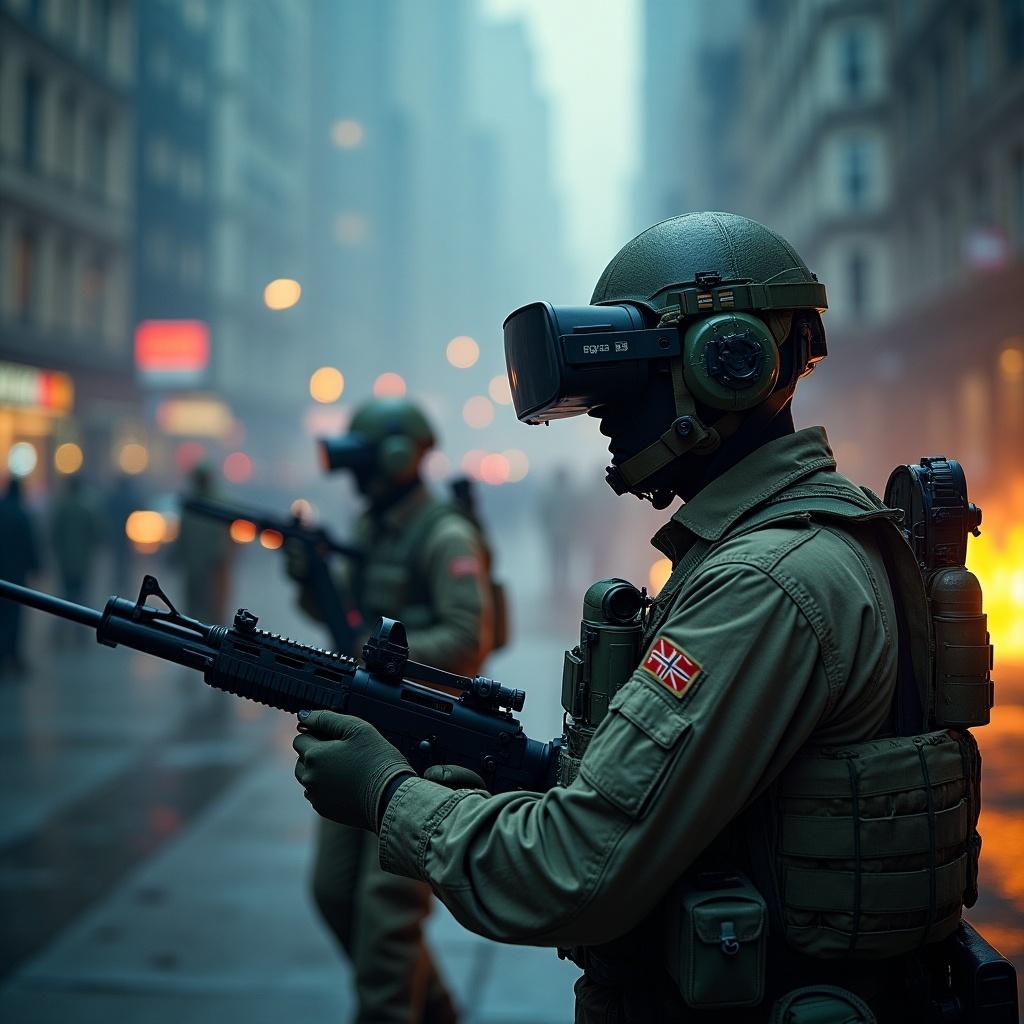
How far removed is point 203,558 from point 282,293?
24304mm

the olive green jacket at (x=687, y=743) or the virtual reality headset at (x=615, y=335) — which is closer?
the olive green jacket at (x=687, y=743)

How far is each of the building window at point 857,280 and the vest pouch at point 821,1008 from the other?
33.5 m

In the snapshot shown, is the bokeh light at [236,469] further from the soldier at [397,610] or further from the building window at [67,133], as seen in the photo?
the soldier at [397,610]

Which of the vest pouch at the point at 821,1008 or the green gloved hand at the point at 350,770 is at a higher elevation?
the green gloved hand at the point at 350,770

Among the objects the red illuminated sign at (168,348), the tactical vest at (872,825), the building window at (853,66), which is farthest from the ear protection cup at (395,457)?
the building window at (853,66)

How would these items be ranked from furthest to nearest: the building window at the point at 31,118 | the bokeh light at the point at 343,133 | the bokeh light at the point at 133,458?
the bokeh light at the point at 343,133
the bokeh light at the point at 133,458
the building window at the point at 31,118

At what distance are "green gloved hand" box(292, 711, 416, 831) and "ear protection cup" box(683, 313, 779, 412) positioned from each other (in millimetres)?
828

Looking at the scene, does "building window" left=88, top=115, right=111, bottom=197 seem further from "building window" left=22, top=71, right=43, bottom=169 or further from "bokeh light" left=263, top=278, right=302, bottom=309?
"bokeh light" left=263, top=278, right=302, bottom=309

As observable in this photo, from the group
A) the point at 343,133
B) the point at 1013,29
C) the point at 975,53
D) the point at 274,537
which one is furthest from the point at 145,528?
the point at 343,133

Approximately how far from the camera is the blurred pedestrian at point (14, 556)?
10.9 m

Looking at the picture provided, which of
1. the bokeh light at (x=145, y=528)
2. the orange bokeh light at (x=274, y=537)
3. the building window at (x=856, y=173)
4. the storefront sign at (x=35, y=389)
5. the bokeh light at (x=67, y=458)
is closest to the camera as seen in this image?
the orange bokeh light at (x=274, y=537)

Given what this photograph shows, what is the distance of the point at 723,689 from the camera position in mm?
1614

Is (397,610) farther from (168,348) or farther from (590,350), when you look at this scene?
(168,348)

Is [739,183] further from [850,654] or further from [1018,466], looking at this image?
[850,654]
